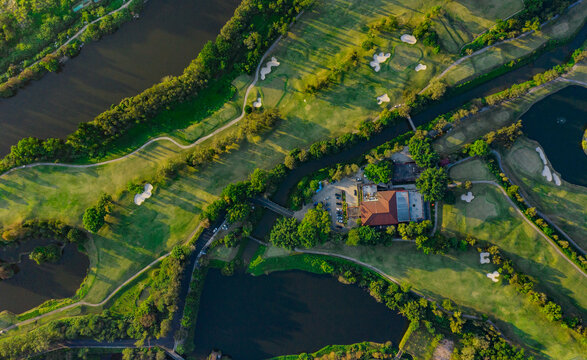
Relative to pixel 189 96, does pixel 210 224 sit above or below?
below

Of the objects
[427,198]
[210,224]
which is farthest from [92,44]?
[427,198]

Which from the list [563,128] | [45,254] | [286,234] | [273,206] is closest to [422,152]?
[563,128]

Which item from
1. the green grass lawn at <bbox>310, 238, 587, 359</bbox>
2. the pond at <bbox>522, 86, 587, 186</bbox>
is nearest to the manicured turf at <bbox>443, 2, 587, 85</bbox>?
the pond at <bbox>522, 86, 587, 186</bbox>

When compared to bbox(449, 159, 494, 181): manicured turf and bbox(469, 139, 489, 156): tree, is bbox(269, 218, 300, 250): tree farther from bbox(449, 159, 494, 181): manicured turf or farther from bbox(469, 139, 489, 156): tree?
bbox(469, 139, 489, 156): tree

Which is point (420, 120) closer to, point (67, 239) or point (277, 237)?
point (277, 237)

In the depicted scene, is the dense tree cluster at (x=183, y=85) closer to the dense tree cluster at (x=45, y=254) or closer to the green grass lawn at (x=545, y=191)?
the dense tree cluster at (x=45, y=254)

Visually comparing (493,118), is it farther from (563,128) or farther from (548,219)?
(548,219)

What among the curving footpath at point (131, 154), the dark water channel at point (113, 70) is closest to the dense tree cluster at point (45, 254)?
the curving footpath at point (131, 154)
